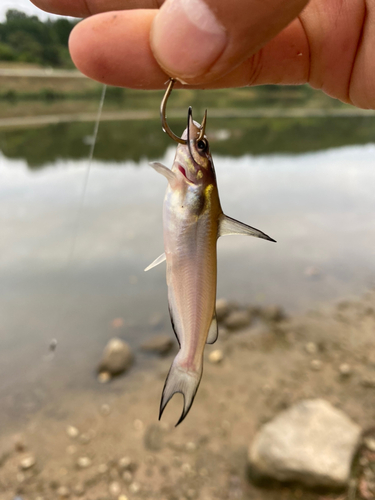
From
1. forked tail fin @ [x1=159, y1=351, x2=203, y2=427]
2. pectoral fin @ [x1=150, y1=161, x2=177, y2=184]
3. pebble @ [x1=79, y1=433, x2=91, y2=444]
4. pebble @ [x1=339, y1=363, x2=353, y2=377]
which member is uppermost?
pectoral fin @ [x1=150, y1=161, x2=177, y2=184]

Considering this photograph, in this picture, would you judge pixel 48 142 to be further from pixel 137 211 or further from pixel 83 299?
pixel 83 299

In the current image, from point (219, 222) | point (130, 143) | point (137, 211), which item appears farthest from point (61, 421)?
point (130, 143)

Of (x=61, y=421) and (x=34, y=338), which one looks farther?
(x=34, y=338)

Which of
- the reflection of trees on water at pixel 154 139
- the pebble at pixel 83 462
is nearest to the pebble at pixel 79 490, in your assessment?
the pebble at pixel 83 462

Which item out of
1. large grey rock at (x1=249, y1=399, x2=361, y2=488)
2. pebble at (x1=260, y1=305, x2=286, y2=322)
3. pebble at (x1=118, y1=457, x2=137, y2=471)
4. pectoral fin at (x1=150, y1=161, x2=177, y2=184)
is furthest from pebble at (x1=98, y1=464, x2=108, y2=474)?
pectoral fin at (x1=150, y1=161, x2=177, y2=184)

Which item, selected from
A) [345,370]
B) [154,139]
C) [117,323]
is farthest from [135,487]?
[154,139]

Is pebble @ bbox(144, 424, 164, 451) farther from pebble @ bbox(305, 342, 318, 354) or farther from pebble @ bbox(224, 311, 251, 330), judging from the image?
Result: pebble @ bbox(305, 342, 318, 354)
